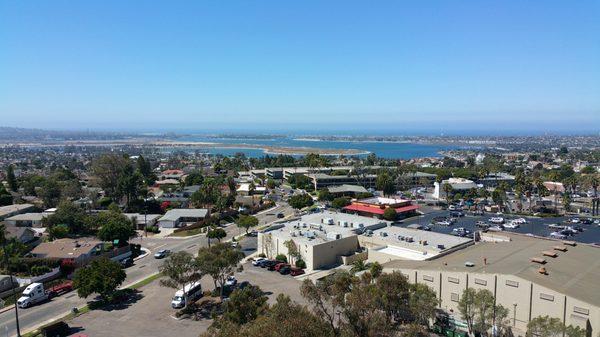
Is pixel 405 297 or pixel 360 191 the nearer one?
pixel 405 297

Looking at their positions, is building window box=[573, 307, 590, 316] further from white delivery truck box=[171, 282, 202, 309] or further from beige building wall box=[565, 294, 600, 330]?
white delivery truck box=[171, 282, 202, 309]

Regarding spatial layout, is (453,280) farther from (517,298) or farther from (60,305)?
(60,305)

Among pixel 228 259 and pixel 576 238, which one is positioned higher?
pixel 228 259

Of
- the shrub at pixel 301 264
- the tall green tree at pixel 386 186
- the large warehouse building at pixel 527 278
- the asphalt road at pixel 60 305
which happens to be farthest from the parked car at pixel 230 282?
the tall green tree at pixel 386 186

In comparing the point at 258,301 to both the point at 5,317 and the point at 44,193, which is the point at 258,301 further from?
the point at 44,193

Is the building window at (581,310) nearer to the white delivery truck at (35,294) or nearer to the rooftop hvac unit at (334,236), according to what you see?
the rooftop hvac unit at (334,236)

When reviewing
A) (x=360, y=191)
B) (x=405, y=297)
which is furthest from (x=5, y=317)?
(x=360, y=191)
